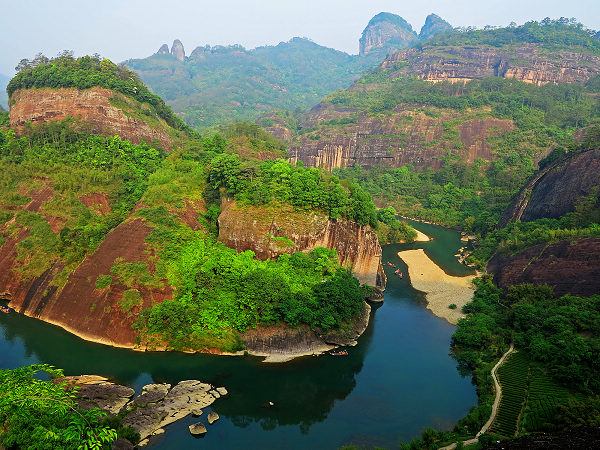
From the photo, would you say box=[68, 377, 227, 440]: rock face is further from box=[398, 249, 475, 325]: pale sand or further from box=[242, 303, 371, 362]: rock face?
box=[398, 249, 475, 325]: pale sand

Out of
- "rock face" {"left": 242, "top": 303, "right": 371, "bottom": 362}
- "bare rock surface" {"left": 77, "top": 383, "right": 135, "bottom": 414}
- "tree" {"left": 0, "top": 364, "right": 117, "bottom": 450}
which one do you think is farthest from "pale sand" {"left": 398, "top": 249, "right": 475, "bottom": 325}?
"tree" {"left": 0, "top": 364, "right": 117, "bottom": 450}

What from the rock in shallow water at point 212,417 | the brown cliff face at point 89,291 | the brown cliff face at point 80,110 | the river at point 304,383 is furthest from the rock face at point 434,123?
the rock in shallow water at point 212,417

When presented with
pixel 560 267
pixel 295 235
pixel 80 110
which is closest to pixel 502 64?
pixel 560 267

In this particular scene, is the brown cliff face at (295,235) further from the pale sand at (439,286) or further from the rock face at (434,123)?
the rock face at (434,123)

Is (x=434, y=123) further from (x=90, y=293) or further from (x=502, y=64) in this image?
(x=90, y=293)

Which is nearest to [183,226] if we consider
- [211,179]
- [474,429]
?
[211,179]

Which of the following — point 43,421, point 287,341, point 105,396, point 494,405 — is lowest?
point 105,396
